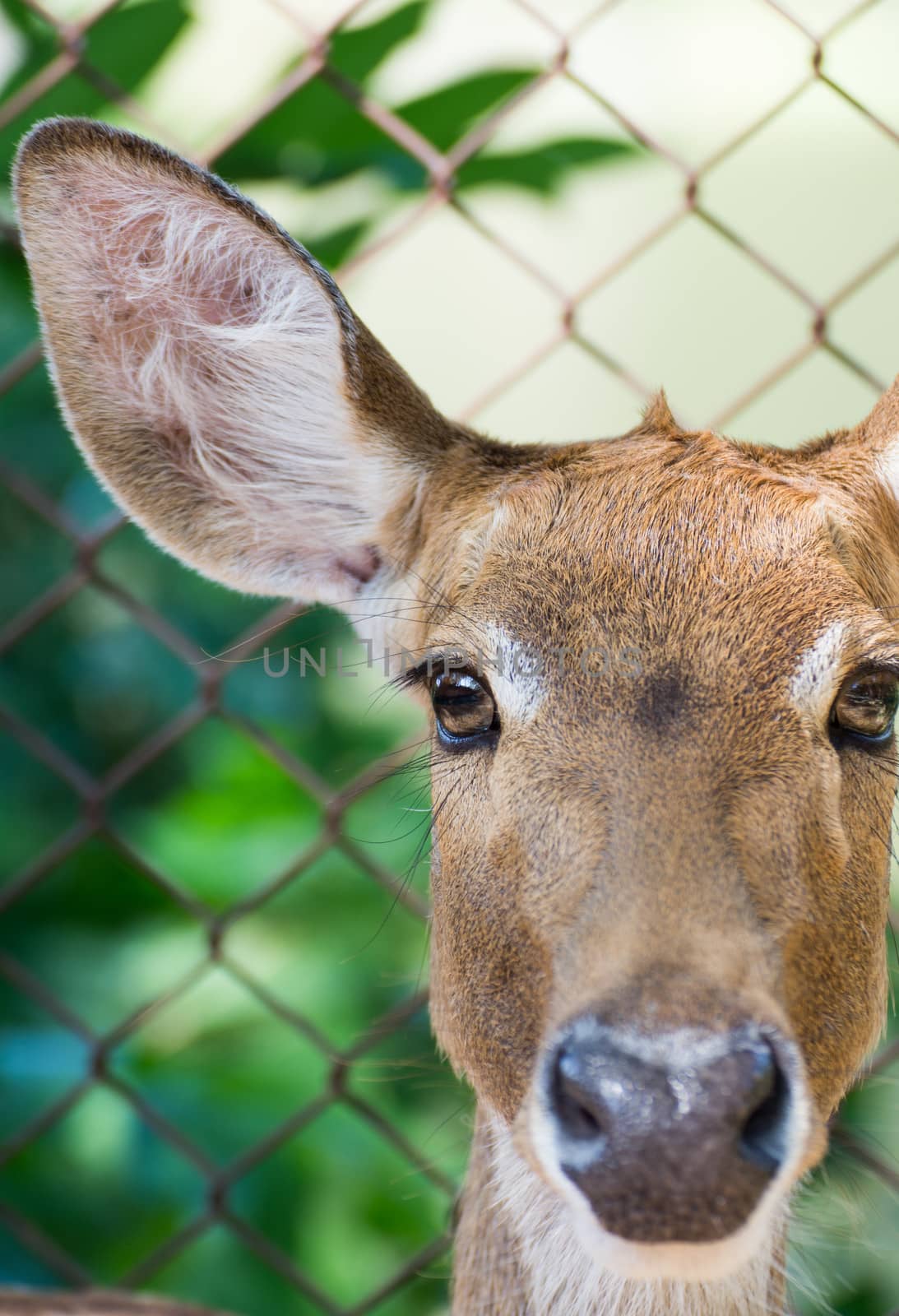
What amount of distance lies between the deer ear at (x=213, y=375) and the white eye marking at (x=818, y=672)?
876 millimetres

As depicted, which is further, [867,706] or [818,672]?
[867,706]

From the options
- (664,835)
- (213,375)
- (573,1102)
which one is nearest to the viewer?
(573,1102)

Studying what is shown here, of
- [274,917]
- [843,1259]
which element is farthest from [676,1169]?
[274,917]

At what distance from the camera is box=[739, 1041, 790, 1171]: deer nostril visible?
1.65 m

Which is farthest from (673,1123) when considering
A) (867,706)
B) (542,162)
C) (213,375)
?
(542,162)

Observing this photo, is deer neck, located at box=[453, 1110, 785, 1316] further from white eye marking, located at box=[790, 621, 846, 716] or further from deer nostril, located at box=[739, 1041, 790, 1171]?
white eye marking, located at box=[790, 621, 846, 716]

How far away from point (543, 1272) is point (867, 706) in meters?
1.05

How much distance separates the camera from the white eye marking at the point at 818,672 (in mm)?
1994

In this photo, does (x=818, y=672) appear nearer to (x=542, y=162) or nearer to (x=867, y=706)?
(x=867, y=706)

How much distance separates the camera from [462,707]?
2205mm

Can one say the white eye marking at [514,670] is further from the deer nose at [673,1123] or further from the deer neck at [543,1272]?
the deer neck at [543,1272]

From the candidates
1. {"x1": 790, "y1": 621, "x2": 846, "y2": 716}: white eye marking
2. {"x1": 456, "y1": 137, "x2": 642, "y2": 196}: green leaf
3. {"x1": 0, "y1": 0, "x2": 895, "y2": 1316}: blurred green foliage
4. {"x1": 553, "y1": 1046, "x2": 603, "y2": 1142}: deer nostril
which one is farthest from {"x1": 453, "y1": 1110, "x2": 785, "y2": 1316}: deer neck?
{"x1": 456, "y1": 137, "x2": 642, "y2": 196}: green leaf

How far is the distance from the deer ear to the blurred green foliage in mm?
1514

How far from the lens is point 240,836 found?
4.92 metres
